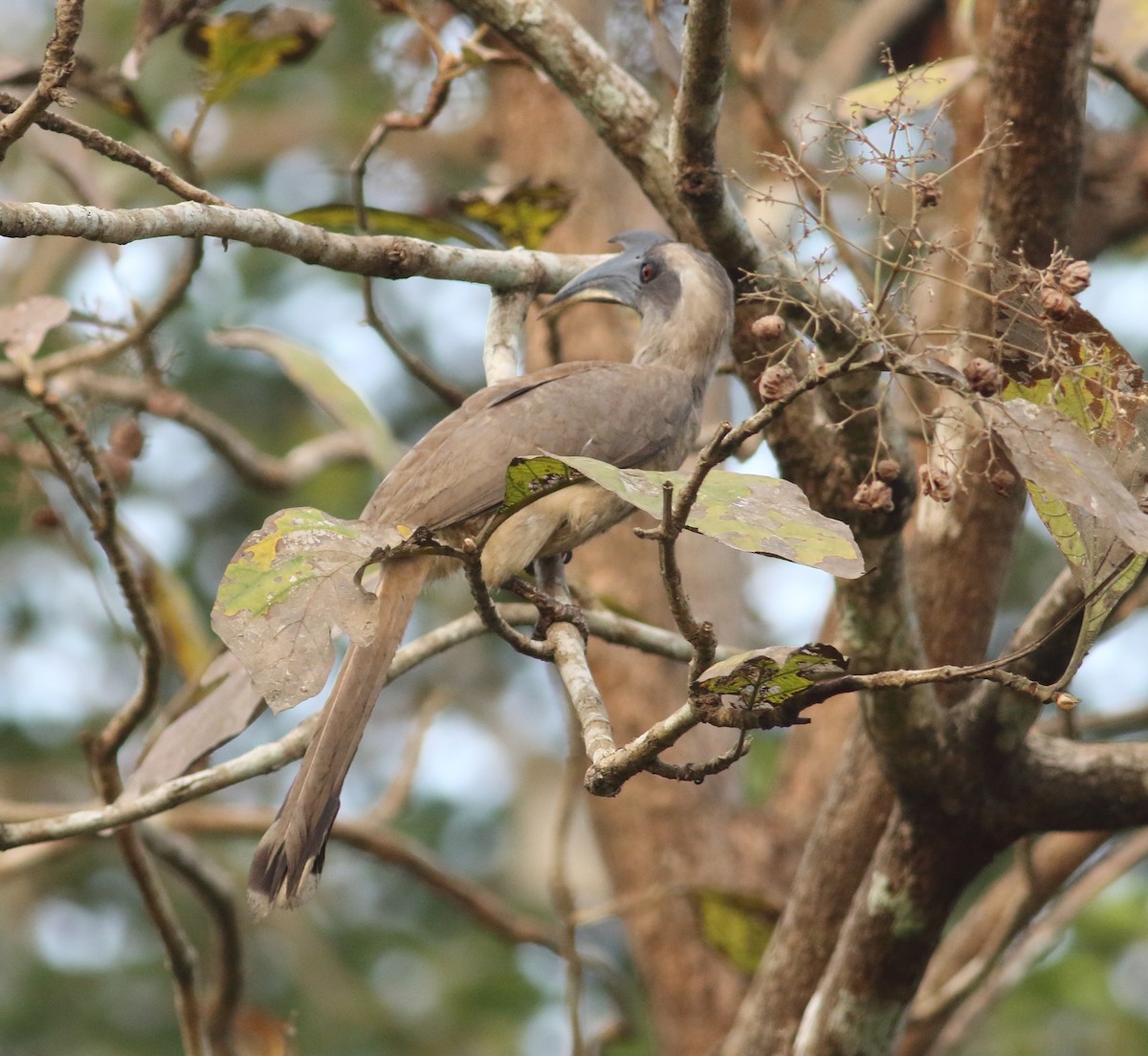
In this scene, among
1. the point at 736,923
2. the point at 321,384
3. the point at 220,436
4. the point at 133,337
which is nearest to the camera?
the point at 133,337

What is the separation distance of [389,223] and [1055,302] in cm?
164

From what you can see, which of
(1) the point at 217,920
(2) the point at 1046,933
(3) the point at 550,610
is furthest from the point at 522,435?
(2) the point at 1046,933

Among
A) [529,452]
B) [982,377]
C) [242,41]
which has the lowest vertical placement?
[982,377]

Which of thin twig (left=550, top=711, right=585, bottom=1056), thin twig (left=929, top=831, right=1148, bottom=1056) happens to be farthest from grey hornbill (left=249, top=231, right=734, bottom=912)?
thin twig (left=929, top=831, right=1148, bottom=1056)

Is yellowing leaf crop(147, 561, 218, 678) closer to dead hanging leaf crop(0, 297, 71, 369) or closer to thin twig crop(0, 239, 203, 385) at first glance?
thin twig crop(0, 239, 203, 385)

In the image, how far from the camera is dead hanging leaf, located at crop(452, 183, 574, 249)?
9.55ft

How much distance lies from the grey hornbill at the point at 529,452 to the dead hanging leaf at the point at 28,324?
669mm

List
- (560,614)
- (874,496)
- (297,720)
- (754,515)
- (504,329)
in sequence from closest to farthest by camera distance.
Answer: (754,515) → (874,496) → (560,614) → (504,329) → (297,720)

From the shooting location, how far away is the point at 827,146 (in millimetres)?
Result: 2006

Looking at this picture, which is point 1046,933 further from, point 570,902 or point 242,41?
point 242,41

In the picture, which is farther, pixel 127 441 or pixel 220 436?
pixel 220 436

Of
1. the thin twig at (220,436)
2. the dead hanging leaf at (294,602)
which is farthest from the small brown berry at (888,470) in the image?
the thin twig at (220,436)

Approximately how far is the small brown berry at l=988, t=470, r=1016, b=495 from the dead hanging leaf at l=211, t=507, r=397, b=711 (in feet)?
2.44

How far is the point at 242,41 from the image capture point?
9.53ft
